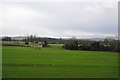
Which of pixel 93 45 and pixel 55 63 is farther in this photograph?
pixel 93 45

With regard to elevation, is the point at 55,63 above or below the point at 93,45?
below

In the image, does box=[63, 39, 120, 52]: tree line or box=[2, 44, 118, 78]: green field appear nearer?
box=[2, 44, 118, 78]: green field

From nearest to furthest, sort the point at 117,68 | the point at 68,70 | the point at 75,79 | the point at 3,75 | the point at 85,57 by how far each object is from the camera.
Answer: the point at 75,79
the point at 3,75
the point at 68,70
the point at 117,68
the point at 85,57

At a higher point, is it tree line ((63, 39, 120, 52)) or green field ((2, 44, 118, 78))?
tree line ((63, 39, 120, 52))

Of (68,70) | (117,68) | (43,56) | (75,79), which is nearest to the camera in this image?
(75,79)

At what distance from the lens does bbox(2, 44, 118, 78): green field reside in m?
8.14

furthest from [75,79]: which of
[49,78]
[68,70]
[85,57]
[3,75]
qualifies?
[85,57]

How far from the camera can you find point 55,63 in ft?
34.2

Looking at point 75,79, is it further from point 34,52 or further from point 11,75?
point 34,52

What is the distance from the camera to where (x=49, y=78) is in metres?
7.42

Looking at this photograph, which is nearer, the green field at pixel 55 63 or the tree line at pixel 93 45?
the green field at pixel 55 63

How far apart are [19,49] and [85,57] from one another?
3.18 meters

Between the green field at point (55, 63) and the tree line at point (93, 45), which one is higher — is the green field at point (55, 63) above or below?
below

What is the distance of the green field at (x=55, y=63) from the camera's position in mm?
8138
